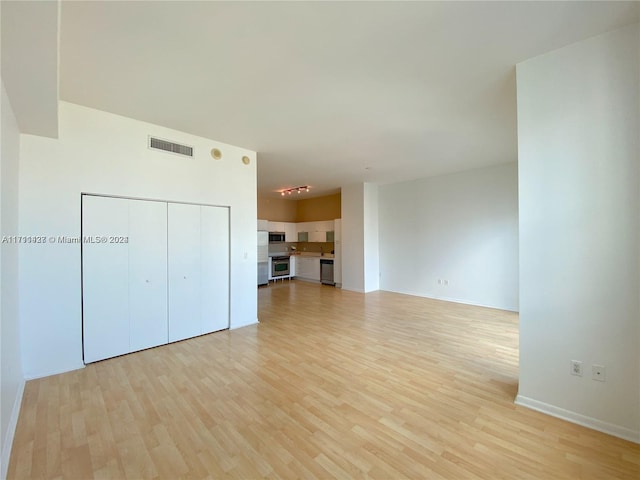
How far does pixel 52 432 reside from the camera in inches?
77.3

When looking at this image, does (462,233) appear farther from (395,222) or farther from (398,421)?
(398,421)

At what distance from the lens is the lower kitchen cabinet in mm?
3061

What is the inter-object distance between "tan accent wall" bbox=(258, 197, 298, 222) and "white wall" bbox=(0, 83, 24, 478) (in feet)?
22.4

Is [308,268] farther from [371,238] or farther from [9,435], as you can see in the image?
[9,435]

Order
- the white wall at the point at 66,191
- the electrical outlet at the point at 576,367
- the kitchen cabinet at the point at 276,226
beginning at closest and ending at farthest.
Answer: the electrical outlet at the point at 576,367 → the white wall at the point at 66,191 → the kitchen cabinet at the point at 276,226

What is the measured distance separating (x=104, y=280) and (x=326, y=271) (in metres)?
6.02

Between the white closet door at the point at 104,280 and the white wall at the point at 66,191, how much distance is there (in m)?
0.09

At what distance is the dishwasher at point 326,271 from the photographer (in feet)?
27.3

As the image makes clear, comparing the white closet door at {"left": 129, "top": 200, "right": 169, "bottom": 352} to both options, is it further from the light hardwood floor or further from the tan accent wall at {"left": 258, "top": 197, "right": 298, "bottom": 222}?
the tan accent wall at {"left": 258, "top": 197, "right": 298, "bottom": 222}

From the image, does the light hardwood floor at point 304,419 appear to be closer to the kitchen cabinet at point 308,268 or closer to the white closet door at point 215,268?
the white closet door at point 215,268

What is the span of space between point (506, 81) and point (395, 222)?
188 inches

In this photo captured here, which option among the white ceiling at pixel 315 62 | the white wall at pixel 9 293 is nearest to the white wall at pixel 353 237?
the white ceiling at pixel 315 62

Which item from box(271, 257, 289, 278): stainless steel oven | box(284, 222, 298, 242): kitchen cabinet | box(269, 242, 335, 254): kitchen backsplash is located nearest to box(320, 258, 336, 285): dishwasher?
box(269, 242, 335, 254): kitchen backsplash

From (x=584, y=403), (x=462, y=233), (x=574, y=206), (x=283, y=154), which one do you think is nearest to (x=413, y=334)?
(x=584, y=403)
